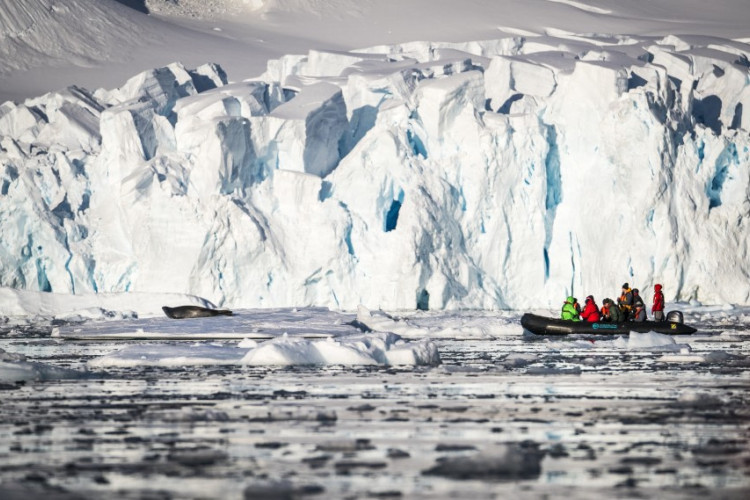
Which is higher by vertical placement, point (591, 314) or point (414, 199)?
Result: point (414, 199)

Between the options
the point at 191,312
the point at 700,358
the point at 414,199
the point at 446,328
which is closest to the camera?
the point at 700,358

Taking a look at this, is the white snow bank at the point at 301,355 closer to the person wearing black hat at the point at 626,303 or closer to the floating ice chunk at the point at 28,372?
the floating ice chunk at the point at 28,372

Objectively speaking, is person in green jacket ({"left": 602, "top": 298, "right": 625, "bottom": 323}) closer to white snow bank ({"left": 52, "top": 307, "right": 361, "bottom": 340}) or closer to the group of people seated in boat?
the group of people seated in boat

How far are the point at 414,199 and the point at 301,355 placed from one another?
19324 mm

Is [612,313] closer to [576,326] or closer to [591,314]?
[591,314]

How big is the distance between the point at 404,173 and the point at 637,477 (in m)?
28.1

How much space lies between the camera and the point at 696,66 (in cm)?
4050

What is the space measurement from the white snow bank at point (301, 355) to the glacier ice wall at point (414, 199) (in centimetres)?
1828

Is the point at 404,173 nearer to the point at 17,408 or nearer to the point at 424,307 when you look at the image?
the point at 424,307

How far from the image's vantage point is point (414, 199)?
3253cm

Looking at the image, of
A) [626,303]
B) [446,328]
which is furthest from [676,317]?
[446,328]

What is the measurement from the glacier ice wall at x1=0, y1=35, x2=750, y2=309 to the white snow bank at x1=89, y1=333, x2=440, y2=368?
18.3 metres

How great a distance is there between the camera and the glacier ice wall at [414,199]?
103 feet

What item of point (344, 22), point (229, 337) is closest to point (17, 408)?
point (229, 337)
